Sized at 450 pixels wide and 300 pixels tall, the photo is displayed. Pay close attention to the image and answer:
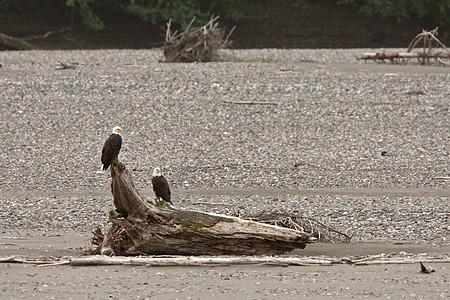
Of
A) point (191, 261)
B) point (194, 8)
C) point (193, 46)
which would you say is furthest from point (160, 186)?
point (194, 8)

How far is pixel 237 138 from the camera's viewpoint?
Answer: 40.0ft

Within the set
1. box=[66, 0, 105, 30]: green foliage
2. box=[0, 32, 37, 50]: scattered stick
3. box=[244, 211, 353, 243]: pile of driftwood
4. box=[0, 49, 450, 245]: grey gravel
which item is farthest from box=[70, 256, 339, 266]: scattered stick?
box=[66, 0, 105, 30]: green foliage

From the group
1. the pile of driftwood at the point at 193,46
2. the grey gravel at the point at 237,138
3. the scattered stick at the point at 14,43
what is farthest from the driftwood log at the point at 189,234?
the scattered stick at the point at 14,43

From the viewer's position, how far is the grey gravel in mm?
8188

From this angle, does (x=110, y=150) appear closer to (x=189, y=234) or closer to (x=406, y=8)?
(x=189, y=234)

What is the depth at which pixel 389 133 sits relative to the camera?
1252 cm

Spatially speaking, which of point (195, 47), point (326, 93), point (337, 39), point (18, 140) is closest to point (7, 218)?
point (18, 140)

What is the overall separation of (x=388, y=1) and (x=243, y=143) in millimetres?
21797

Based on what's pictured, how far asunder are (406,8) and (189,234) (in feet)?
95.0

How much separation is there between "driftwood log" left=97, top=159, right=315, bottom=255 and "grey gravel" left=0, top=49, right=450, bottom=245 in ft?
4.29

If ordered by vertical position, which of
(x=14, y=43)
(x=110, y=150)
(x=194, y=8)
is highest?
(x=194, y=8)

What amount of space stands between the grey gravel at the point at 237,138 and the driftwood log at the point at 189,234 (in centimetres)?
131

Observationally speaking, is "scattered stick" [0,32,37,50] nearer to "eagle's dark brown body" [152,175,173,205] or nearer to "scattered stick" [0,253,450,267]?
"eagle's dark brown body" [152,175,173,205]

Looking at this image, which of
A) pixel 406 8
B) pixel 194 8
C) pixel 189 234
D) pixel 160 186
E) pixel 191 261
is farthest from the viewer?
pixel 406 8
